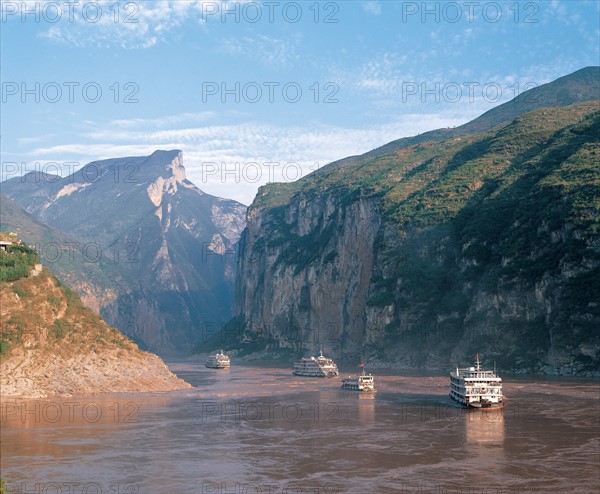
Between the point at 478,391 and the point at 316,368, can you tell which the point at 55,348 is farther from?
the point at 316,368

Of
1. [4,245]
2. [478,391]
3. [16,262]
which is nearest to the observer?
[478,391]

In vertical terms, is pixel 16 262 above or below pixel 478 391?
above

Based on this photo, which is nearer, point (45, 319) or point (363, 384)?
point (45, 319)

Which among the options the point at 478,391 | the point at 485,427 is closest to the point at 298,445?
the point at 485,427

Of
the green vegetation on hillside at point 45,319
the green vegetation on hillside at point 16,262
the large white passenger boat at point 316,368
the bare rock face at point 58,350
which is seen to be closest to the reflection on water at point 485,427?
the bare rock face at point 58,350

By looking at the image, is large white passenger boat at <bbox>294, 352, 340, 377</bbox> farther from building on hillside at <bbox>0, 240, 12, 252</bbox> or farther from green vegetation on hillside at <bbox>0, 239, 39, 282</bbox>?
building on hillside at <bbox>0, 240, 12, 252</bbox>

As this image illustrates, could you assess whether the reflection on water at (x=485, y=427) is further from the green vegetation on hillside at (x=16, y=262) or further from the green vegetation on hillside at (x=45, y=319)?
the green vegetation on hillside at (x=16, y=262)

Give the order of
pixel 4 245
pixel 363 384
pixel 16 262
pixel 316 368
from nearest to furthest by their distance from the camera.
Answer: pixel 16 262 < pixel 4 245 < pixel 363 384 < pixel 316 368

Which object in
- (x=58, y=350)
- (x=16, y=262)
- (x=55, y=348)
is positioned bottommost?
(x=58, y=350)
